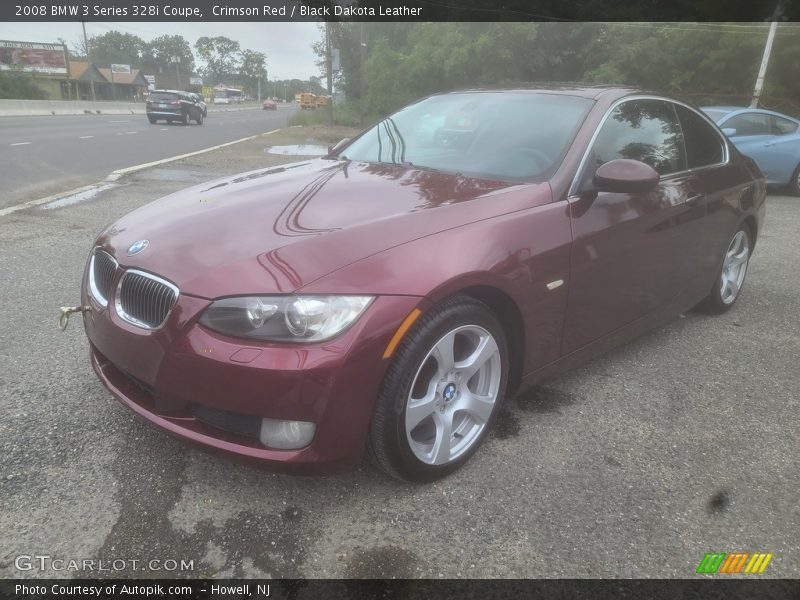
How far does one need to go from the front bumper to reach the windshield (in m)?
1.21

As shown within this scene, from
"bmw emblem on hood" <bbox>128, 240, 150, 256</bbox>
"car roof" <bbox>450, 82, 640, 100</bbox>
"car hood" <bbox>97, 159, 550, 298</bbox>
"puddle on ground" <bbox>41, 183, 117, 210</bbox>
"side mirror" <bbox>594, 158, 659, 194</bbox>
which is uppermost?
"car roof" <bbox>450, 82, 640, 100</bbox>

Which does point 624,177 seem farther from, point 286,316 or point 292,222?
point 286,316

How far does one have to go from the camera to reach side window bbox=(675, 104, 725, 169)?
3.72 m

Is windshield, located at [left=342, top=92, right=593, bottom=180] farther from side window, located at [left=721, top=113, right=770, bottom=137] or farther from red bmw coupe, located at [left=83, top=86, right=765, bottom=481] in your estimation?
side window, located at [left=721, top=113, right=770, bottom=137]

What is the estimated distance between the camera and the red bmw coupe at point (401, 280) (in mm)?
1954

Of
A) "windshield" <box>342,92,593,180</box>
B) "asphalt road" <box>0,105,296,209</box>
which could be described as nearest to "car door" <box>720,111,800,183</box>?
"windshield" <box>342,92,593,180</box>

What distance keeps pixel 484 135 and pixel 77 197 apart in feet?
22.3

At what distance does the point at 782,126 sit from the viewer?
1021cm

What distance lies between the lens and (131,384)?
7.60ft

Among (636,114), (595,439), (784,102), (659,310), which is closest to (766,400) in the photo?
(659,310)

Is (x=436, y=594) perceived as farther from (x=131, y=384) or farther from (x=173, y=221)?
(x=173, y=221)

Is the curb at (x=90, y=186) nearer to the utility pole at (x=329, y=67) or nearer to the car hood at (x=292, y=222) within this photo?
the car hood at (x=292, y=222)

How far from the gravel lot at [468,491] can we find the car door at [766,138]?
821cm

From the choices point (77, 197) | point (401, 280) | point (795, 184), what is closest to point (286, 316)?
point (401, 280)
